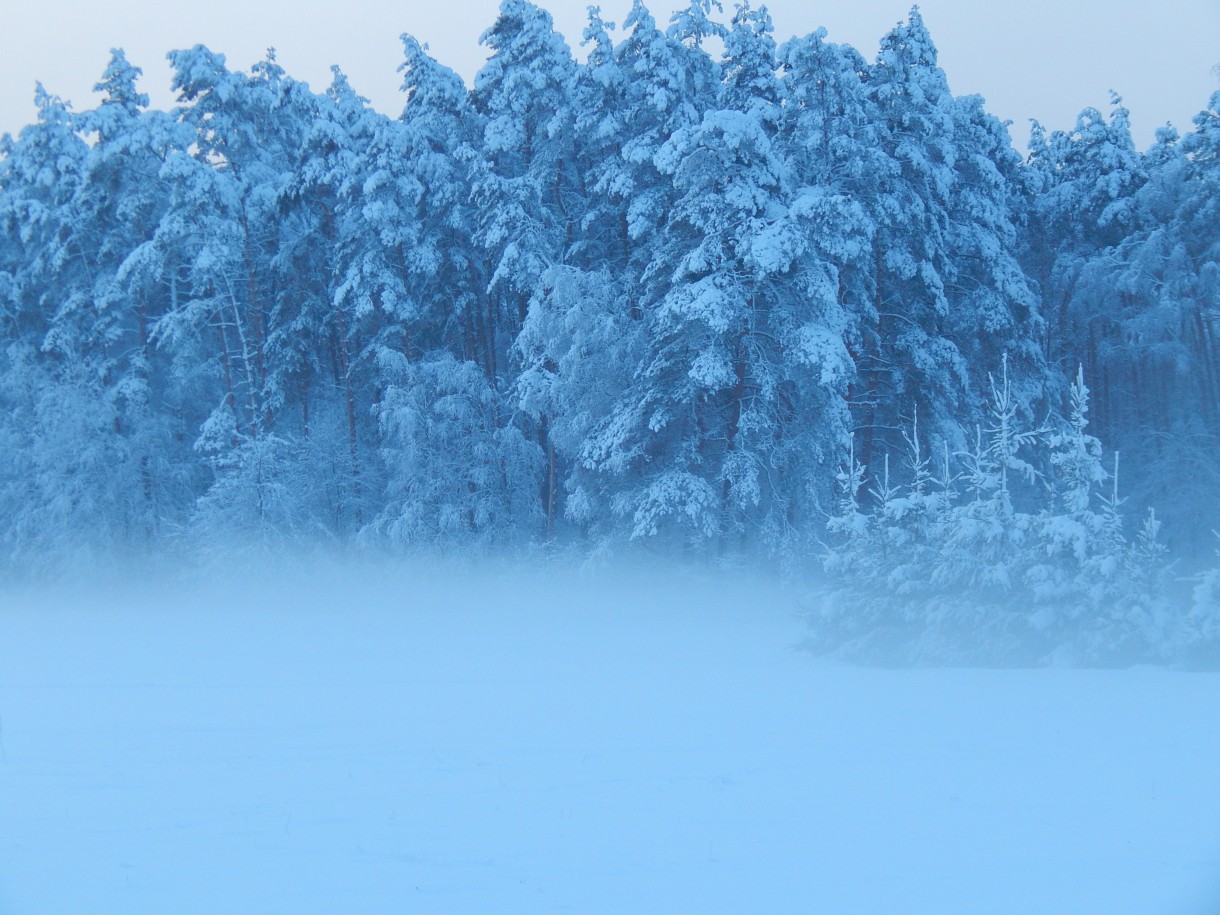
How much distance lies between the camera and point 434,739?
10.3m

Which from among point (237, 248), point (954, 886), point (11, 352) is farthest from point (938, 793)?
point (11, 352)

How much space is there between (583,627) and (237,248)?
1503 cm

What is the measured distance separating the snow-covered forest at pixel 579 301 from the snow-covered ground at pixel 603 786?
26.9 feet

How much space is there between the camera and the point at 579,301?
23266mm

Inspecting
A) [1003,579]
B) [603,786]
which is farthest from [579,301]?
[603,786]

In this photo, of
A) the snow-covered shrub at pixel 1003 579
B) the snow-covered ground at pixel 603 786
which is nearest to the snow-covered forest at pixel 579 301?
the snow-covered shrub at pixel 1003 579

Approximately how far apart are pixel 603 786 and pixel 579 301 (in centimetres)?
1598

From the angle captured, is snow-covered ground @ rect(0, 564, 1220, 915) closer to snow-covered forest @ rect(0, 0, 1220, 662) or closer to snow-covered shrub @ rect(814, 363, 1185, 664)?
snow-covered shrub @ rect(814, 363, 1185, 664)

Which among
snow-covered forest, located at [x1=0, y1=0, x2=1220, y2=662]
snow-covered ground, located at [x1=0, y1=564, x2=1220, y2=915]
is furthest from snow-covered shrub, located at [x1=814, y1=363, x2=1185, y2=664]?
snow-covered forest, located at [x1=0, y1=0, x2=1220, y2=662]

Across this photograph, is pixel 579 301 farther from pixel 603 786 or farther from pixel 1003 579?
pixel 603 786

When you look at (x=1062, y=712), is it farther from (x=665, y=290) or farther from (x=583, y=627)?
(x=665, y=290)

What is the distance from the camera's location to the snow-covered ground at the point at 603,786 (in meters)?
6.53

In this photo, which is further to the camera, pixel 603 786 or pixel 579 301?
pixel 579 301

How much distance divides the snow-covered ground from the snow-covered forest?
821 centimetres
